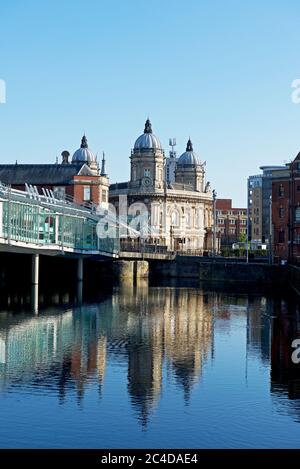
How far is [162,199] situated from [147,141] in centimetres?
1336

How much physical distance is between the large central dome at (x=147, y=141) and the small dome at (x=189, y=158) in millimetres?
19894

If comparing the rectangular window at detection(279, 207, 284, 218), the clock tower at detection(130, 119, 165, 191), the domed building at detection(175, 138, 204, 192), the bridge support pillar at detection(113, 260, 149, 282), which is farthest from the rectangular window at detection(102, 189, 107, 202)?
the domed building at detection(175, 138, 204, 192)

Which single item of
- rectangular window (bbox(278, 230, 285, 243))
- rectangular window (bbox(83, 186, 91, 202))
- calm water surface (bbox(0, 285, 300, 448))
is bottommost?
calm water surface (bbox(0, 285, 300, 448))

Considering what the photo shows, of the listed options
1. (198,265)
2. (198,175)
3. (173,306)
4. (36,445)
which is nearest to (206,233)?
(198,175)

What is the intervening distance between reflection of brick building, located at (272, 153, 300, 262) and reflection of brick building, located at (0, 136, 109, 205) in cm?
2780

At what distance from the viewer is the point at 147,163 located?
165875 mm

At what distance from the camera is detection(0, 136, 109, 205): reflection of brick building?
122 metres

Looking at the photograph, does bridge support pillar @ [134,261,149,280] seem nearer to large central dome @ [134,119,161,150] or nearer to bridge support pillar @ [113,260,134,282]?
bridge support pillar @ [113,260,134,282]

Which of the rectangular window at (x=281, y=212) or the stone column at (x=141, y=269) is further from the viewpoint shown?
the stone column at (x=141, y=269)

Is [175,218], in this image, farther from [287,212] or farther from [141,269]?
[287,212]

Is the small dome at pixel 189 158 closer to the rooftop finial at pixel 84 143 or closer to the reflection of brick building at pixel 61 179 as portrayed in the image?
the rooftop finial at pixel 84 143

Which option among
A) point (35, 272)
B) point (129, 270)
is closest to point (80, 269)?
point (129, 270)

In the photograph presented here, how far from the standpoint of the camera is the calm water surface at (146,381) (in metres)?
27.0

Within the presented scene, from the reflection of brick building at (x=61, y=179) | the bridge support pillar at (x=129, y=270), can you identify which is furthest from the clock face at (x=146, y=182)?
the bridge support pillar at (x=129, y=270)
